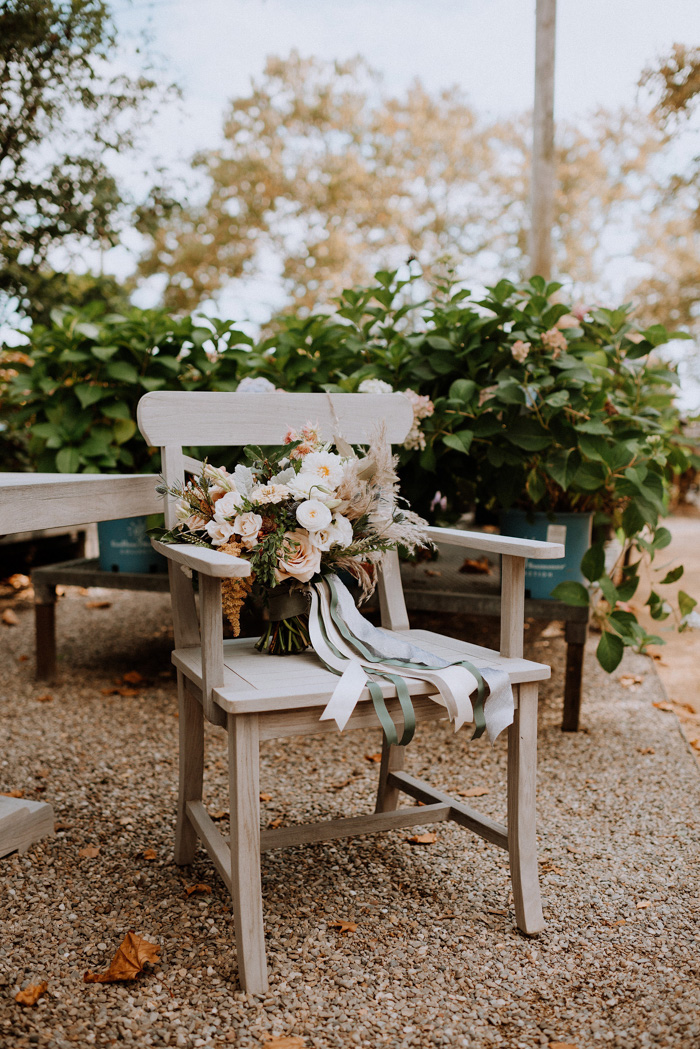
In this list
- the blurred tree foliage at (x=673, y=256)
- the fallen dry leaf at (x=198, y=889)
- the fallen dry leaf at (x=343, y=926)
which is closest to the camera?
the fallen dry leaf at (x=343, y=926)

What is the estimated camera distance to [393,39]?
10.1 m

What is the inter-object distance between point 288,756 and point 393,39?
34.1 feet

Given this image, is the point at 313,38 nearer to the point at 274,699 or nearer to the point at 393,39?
the point at 393,39

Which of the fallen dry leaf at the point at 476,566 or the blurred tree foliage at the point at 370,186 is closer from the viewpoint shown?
the fallen dry leaf at the point at 476,566

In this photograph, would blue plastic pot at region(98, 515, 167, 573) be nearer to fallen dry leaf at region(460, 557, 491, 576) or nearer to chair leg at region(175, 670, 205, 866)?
fallen dry leaf at region(460, 557, 491, 576)

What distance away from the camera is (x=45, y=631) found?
3236 millimetres

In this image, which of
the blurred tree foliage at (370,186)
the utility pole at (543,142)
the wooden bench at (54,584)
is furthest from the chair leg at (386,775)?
the blurred tree foliage at (370,186)

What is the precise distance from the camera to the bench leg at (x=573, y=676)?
107 inches

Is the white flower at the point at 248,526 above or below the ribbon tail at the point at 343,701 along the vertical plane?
above

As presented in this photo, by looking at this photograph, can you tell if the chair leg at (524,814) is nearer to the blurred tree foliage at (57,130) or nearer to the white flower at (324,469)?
the white flower at (324,469)

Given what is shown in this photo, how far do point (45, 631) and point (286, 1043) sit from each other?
2354mm

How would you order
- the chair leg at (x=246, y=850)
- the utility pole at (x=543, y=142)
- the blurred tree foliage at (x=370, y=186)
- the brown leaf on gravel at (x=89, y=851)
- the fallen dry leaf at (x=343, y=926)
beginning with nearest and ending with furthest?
the chair leg at (x=246, y=850) → the fallen dry leaf at (x=343, y=926) → the brown leaf on gravel at (x=89, y=851) → the utility pole at (x=543, y=142) → the blurred tree foliage at (x=370, y=186)

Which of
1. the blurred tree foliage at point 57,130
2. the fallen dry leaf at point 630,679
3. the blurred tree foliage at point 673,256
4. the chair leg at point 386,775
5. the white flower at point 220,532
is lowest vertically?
the fallen dry leaf at point 630,679

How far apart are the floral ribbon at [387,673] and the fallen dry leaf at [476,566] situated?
1748 mm
